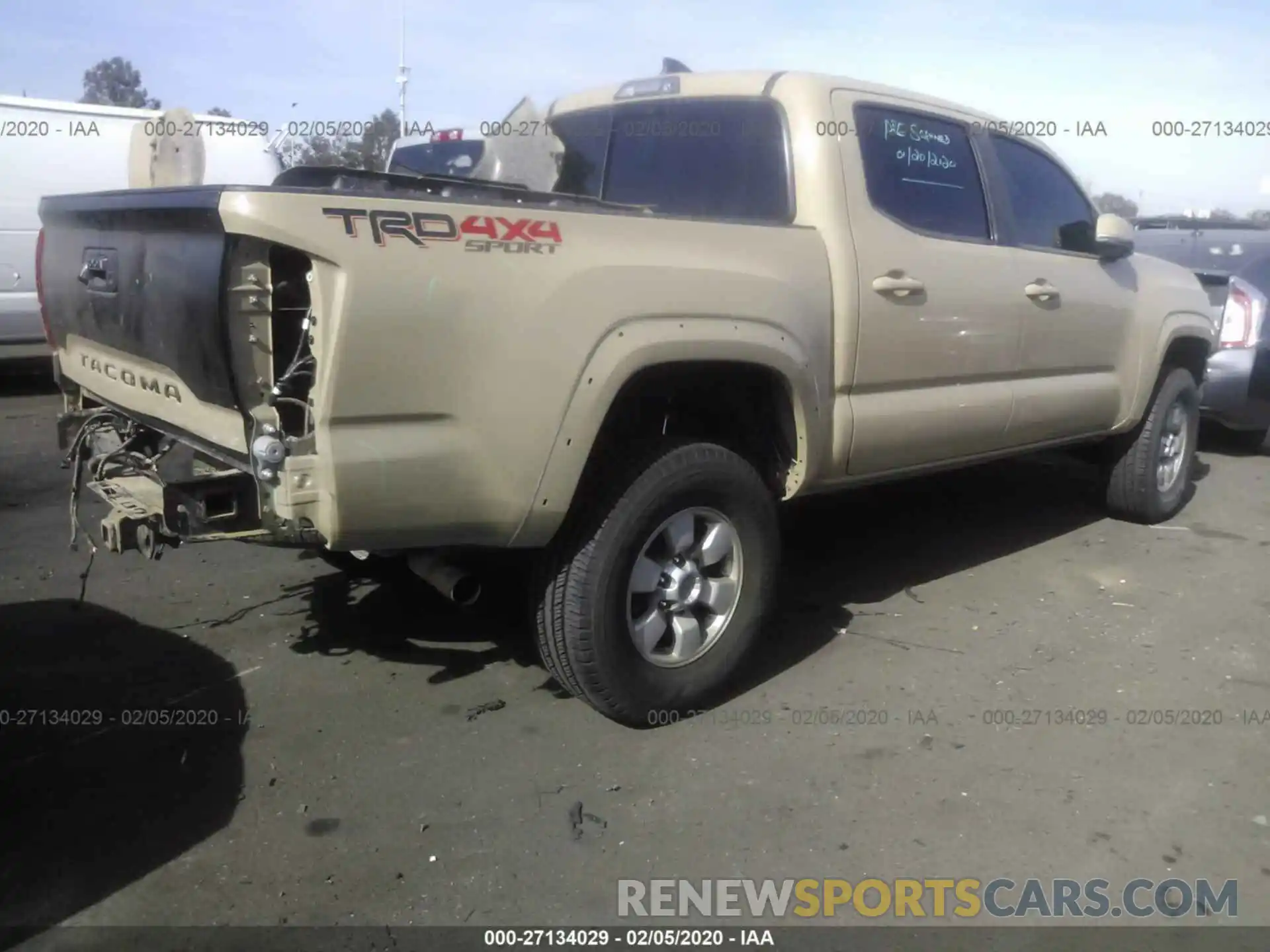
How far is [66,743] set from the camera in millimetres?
3348

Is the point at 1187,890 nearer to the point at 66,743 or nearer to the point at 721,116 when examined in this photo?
the point at 721,116

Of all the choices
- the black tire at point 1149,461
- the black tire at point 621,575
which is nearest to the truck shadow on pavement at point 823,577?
the black tire at point 1149,461

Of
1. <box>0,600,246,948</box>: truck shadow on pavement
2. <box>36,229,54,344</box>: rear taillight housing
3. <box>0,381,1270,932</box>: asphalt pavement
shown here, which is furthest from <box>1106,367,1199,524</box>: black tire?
<box>36,229,54,344</box>: rear taillight housing

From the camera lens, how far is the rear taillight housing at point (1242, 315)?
7500 mm

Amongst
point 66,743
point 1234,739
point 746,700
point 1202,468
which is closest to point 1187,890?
point 1234,739

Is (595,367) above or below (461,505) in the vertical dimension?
above

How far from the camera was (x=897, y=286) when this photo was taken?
3.98 m

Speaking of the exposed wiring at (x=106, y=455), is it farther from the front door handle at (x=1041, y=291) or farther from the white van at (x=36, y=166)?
the white van at (x=36, y=166)

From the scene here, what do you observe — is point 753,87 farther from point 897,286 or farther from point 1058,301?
point 1058,301

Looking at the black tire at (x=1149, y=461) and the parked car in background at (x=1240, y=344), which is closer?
the black tire at (x=1149, y=461)

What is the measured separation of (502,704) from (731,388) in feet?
4.23

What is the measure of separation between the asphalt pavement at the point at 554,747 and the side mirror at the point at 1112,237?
58.9 inches

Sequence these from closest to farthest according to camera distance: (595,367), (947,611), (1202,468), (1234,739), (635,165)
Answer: (595,367) < (1234,739) < (635,165) < (947,611) < (1202,468)

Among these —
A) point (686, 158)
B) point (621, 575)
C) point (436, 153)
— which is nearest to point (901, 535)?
point (686, 158)
